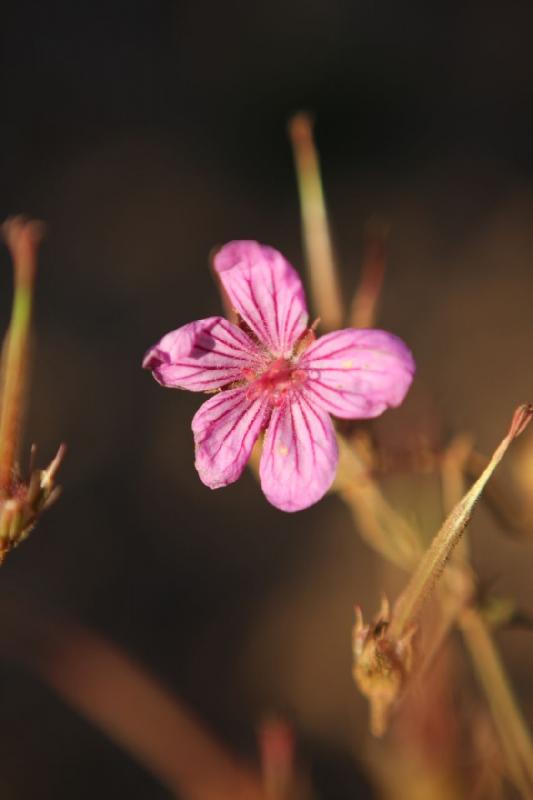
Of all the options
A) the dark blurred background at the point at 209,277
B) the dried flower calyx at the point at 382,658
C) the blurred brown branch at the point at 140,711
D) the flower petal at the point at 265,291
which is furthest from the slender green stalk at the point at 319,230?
the dark blurred background at the point at 209,277

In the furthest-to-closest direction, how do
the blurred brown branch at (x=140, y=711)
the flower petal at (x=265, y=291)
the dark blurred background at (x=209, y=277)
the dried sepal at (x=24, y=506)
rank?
the dark blurred background at (x=209, y=277), the blurred brown branch at (x=140, y=711), the flower petal at (x=265, y=291), the dried sepal at (x=24, y=506)

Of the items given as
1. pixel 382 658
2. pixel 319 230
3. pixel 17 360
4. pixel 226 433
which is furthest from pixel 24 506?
pixel 319 230

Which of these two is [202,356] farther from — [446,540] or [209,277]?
[209,277]

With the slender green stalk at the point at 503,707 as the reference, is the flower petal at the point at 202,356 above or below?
above

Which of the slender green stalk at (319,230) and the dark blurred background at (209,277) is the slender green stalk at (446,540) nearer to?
the slender green stalk at (319,230)

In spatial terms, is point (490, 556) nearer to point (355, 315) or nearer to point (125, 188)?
point (355, 315)

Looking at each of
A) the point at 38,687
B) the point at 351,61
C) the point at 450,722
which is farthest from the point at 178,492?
the point at 351,61
